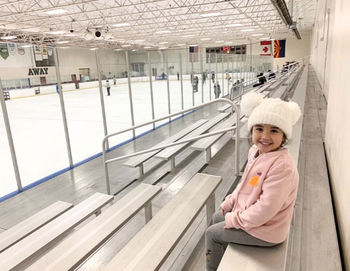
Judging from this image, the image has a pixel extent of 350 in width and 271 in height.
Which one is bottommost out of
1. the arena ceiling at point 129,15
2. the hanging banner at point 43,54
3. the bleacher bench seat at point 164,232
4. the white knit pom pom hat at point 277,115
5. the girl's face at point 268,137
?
the bleacher bench seat at point 164,232

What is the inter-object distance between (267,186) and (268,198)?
49mm

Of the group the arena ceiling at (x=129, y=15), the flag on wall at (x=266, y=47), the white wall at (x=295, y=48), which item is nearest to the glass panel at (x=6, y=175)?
the arena ceiling at (x=129, y=15)

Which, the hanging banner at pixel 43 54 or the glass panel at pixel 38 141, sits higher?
the hanging banner at pixel 43 54

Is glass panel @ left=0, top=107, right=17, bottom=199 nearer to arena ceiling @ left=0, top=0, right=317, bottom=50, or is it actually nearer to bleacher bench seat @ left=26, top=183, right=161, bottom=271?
bleacher bench seat @ left=26, top=183, right=161, bottom=271

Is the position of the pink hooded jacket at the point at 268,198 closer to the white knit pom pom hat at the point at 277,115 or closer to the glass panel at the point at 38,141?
the white knit pom pom hat at the point at 277,115

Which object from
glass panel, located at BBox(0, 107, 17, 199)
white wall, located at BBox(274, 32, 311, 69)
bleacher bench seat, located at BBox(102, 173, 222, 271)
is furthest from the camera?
white wall, located at BBox(274, 32, 311, 69)

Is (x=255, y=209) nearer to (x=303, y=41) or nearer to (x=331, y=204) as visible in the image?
(x=331, y=204)

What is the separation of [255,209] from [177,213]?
0.93 meters

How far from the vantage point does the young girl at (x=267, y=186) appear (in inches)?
45.1

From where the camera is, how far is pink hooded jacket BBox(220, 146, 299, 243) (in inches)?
44.9

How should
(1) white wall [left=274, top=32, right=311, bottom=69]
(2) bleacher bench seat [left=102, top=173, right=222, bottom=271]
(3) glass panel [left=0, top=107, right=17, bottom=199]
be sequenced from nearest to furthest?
1. (2) bleacher bench seat [left=102, top=173, right=222, bottom=271]
2. (3) glass panel [left=0, top=107, right=17, bottom=199]
3. (1) white wall [left=274, top=32, right=311, bottom=69]

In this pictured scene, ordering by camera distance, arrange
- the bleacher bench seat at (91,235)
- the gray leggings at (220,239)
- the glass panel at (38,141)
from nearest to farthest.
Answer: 1. the gray leggings at (220,239)
2. the bleacher bench seat at (91,235)
3. the glass panel at (38,141)

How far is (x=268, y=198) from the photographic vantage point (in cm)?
113

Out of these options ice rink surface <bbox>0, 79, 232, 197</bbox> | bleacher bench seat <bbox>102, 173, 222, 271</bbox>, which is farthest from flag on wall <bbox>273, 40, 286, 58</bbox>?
bleacher bench seat <bbox>102, 173, 222, 271</bbox>
